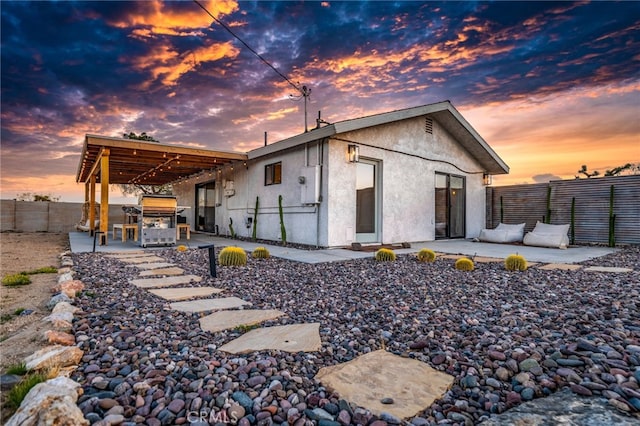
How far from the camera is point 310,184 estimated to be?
7754mm

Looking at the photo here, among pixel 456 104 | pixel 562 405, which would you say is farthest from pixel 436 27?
pixel 562 405

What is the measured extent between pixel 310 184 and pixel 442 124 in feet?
17.1

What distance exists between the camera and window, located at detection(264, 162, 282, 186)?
9.34 m

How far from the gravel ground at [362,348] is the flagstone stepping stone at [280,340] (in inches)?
3.1

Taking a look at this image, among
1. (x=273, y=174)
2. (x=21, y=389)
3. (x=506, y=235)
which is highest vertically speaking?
(x=273, y=174)

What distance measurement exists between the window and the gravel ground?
218 inches

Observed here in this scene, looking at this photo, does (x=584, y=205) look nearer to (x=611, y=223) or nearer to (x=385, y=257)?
(x=611, y=223)

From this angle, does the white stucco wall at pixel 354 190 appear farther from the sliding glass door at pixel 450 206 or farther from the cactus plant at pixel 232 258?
the cactus plant at pixel 232 258

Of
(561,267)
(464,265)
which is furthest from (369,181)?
(561,267)

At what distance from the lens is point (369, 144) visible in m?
8.26

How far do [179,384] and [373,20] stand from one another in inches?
325

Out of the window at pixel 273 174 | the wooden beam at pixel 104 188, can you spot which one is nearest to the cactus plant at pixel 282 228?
the window at pixel 273 174

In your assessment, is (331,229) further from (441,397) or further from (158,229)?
(441,397)

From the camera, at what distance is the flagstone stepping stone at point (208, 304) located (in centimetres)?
300
